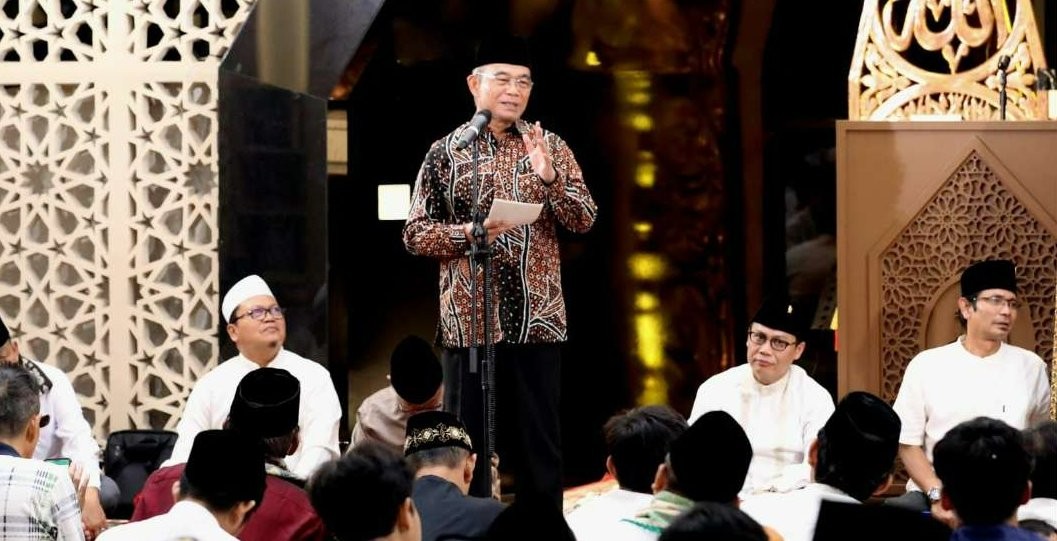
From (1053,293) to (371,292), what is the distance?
12.2 ft

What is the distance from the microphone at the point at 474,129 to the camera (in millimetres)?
5577

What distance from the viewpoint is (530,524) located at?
3137mm

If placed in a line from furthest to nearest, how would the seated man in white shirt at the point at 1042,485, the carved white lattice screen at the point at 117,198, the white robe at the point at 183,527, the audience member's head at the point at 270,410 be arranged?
the carved white lattice screen at the point at 117,198 → the audience member's head at the point at 270,410 → the seated man in white shirt at the point at 1042,485 → the white robe at the point at 183,527

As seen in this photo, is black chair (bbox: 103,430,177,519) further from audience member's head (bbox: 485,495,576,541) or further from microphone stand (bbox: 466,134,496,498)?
audience member's head (bbox: 485,495,576,541)

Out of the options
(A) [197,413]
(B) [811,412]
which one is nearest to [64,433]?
(A) [197,413]

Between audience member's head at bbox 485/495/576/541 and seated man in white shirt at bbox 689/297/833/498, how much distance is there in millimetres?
2889

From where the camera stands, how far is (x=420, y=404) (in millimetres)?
5867

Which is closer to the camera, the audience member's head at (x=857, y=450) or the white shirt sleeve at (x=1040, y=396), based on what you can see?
the audience member's head at (x=857, y=450)

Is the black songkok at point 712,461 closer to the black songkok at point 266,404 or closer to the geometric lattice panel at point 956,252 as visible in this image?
the black songkok at point 266,404

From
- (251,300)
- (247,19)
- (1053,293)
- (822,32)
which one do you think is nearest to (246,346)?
(251,300)

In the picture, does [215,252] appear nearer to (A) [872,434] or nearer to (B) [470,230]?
(B) [470,230]

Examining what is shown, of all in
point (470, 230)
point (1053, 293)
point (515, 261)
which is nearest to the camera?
point (470, 230)

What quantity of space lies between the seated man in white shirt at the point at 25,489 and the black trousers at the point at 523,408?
1819mm

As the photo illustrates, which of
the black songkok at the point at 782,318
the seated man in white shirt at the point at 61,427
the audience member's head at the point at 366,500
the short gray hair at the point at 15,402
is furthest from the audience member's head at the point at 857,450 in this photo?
the seated man in white shirt at the point at 61,427
